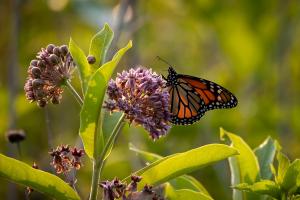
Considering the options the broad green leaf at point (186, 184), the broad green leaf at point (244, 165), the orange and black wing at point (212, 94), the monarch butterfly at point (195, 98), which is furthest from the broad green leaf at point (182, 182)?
the orange and black wing at point (212, 94)

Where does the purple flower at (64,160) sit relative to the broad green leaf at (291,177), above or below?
above

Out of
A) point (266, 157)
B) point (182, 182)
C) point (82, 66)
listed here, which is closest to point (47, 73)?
point (82, 66)

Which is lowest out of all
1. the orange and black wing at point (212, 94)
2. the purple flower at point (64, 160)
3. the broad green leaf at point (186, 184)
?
the broad green leaf at point (186, 184)

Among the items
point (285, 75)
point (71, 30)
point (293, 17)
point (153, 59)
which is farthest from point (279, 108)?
point (71, 30)

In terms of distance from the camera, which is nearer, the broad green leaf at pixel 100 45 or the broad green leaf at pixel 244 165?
the broad green leaf at pixel 100 45

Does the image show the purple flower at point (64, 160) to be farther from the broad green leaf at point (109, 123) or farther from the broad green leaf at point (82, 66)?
the broad green leaf at point (82, 66)

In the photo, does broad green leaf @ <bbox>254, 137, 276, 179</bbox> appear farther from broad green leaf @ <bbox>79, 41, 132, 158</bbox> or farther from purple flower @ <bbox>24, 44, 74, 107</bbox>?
purple flower @ <bbox>24, 44, 74, 107</bbox>
